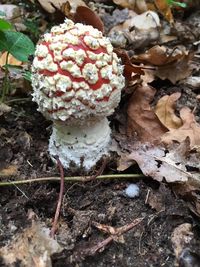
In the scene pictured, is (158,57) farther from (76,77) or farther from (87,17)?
(76,77)

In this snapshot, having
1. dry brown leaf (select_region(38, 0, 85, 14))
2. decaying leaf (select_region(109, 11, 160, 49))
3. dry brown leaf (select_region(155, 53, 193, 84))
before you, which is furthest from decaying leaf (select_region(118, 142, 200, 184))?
dry brown leaf (select_region(38, 0, 85, 14))

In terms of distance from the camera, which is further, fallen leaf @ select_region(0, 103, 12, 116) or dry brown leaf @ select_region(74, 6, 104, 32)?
dry brown leaf @ select_region(74, 6, 104, 32)

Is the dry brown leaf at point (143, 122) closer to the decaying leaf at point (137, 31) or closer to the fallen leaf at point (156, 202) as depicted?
the fallen leaf at point (156, 202)

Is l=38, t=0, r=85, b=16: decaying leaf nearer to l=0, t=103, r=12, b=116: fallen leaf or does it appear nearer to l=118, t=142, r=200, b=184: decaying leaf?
l=0, t=103, r=12, b=116: fallen leaf

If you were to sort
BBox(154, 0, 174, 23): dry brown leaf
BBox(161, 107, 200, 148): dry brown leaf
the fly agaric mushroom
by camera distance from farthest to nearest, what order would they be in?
BBox(154, 0, 174, 23): dry brown leaf
BBox(161, 107, 200, 148): dry brown leaf
the fly agaric mushroom

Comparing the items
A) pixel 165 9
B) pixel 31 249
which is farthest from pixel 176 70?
pixel 31 249

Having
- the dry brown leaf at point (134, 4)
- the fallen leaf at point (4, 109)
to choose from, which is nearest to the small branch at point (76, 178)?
Answer: the fallen leaf at point (4, 109)

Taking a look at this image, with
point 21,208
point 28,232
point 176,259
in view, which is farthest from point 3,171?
point 176,259

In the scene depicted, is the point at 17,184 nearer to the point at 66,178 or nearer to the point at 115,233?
the point at 66,178

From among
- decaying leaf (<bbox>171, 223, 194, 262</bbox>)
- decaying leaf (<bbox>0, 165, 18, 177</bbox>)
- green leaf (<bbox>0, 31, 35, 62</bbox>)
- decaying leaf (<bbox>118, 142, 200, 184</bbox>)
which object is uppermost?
green leaf (<bbox>0, 31, 35, 62</bbox>)
